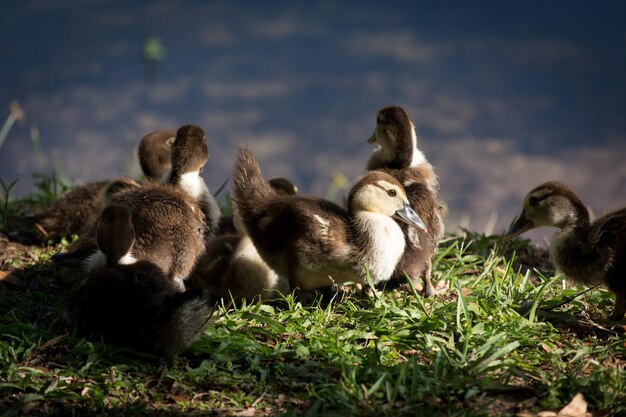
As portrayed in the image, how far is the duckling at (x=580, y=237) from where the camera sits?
5.23 m

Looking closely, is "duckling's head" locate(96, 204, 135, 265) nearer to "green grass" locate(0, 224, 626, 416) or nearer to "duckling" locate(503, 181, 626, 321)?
"green grass" locate(0, 224, 626, 416)

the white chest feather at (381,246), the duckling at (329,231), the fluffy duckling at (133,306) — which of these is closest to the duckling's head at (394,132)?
the duckling at (329,231)

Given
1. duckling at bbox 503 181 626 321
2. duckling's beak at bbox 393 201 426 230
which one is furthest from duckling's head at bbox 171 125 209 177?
duckling at bbox 503 181 626 321

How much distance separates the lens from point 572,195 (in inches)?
222

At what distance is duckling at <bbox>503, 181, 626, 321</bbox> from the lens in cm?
523

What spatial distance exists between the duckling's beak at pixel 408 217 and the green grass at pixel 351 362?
599mm

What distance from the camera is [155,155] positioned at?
782cm

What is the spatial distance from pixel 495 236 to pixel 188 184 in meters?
3.28

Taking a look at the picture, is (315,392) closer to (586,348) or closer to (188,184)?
(586,348)

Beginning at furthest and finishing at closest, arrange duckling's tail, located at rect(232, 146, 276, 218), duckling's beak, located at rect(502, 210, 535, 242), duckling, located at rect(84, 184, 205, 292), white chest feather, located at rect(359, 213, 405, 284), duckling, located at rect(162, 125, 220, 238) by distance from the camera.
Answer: duckling, located at rect(162, 125, 220, 238)
duckling's tail, located at rect(232, 146, 276, 218)
duckling's beak, located at rect(502, 210, 535, 242)
white chest feather, located at rect(359, 213, 405, 284)
duckling, located at rect(84, 184, 205, 292)

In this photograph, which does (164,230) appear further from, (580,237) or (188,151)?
(580,237)

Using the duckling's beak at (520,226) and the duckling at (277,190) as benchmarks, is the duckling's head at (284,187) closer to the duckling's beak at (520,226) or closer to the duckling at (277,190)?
the duckling at (277,190)

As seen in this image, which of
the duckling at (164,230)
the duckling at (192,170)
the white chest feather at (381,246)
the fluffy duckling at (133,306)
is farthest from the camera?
the duckling at (192,170)

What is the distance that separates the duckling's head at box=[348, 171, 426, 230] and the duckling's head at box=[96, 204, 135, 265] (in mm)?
1763
